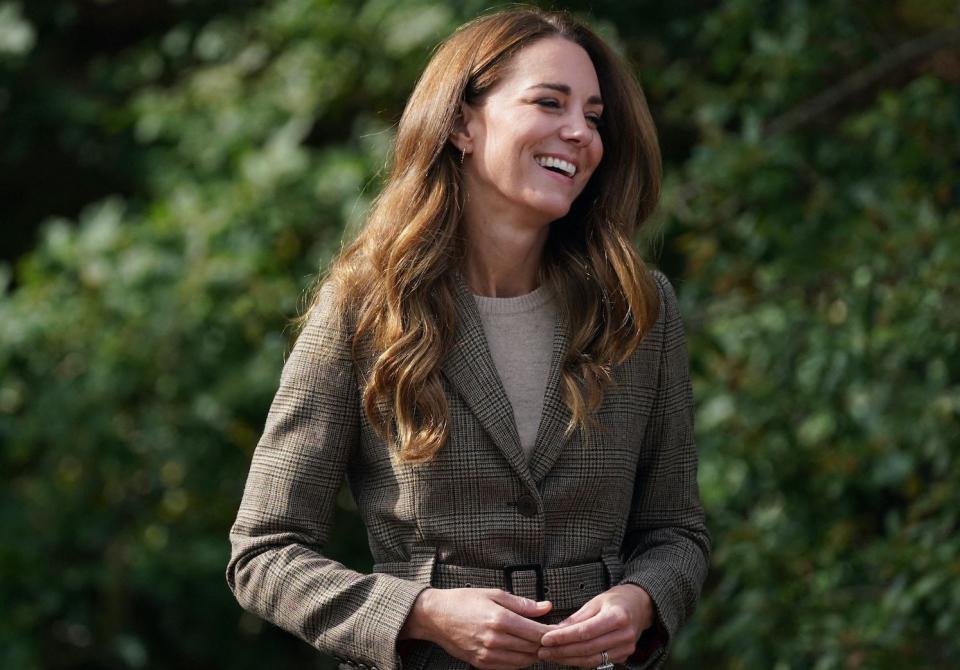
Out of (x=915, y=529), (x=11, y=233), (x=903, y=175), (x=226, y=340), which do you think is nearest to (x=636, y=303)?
(x=915, y=529)

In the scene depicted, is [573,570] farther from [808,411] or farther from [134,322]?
[134,322]

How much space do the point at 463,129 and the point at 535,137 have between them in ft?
0.42

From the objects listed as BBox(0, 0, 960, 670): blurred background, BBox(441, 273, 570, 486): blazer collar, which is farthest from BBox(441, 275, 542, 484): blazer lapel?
BBox(0, 0, 960, 670): blurred background

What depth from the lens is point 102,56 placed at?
568 cm

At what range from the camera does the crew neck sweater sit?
2025mm

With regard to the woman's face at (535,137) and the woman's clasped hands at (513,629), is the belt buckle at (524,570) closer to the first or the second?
the woman's clasped hands at (513,629)

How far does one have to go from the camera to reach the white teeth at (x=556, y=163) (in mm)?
2045

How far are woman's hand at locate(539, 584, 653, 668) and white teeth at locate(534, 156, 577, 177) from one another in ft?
1.86

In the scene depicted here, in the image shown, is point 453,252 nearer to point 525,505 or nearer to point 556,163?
point 556,163

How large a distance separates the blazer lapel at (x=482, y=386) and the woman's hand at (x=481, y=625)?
0.18m

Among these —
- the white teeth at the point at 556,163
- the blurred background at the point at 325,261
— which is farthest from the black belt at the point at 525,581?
the blurred background at the point at 325,261

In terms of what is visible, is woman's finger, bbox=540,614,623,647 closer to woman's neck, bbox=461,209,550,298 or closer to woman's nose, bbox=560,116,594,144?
→ woman's neck, bbox=461,209,550,298

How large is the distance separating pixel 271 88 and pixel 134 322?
0.92 metres

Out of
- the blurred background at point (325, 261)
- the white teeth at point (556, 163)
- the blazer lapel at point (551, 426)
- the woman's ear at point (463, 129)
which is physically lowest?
the blurred background at point (325, 261)
